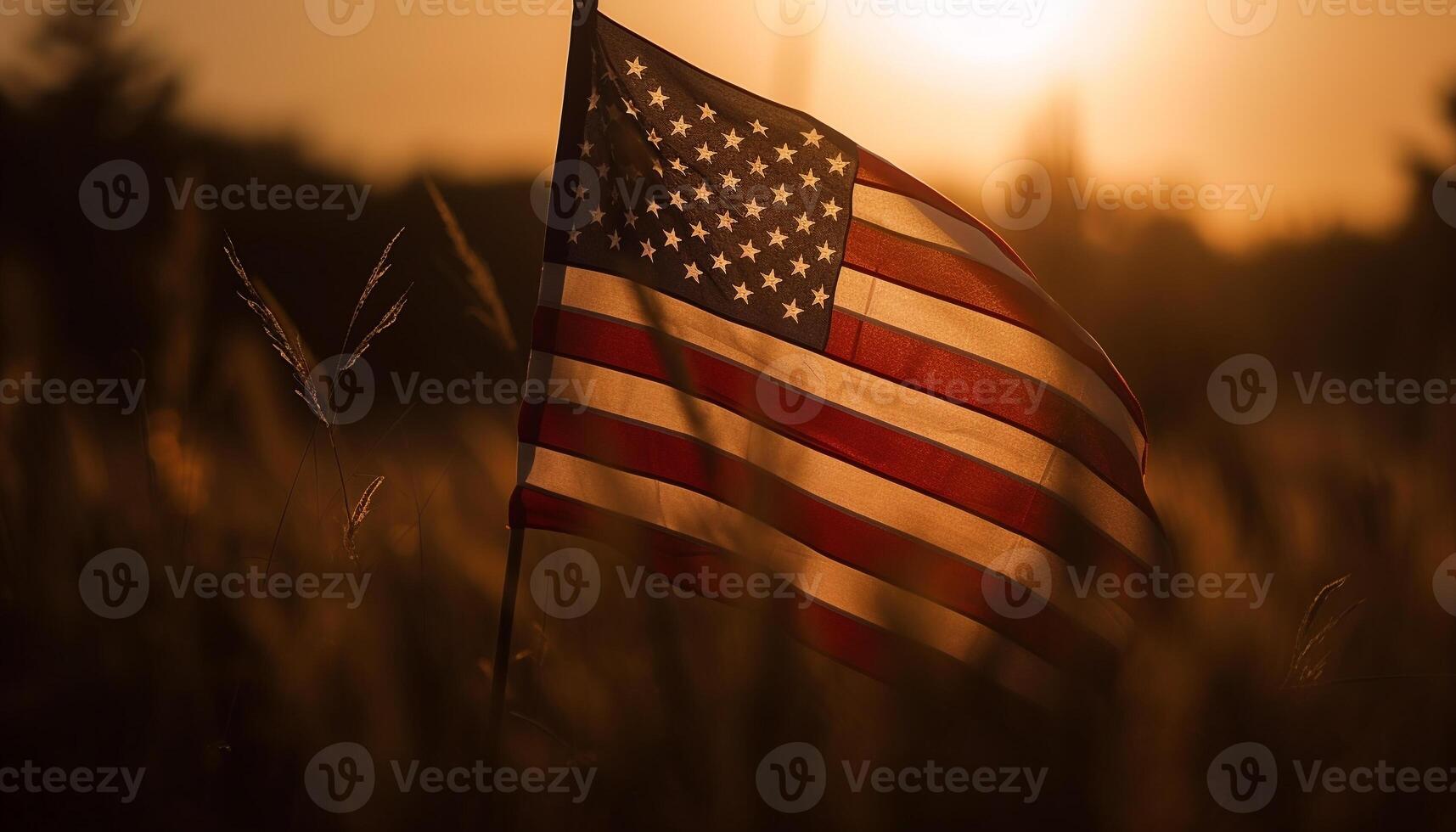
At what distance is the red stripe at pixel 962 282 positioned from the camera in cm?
326

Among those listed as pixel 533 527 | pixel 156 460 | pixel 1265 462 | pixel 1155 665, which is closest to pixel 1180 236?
pixel 1265 462

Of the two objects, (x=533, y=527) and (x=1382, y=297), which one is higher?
(x=1382, y=297)

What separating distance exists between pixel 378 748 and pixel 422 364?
3284mm

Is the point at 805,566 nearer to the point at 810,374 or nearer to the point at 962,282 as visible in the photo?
the point at 810,374

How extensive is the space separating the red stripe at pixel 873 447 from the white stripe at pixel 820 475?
3 centimetres

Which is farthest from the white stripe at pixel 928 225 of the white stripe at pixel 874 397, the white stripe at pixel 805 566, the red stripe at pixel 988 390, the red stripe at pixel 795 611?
the red stripe at pixel 795 611

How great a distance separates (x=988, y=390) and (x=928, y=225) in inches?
20.9

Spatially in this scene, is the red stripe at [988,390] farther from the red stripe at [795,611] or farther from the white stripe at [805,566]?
the red stripe at [795,611]

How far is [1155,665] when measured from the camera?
9.98 feet

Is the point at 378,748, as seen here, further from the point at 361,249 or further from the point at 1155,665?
the point at 361,249

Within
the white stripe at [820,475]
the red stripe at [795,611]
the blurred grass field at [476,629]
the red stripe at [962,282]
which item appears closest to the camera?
the blurred grass field at [476,629]

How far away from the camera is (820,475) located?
3289mm

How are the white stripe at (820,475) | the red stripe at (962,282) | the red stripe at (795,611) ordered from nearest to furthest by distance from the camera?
the red stripe at (795,611)
the white stripe at (820,475)
the red stripe at (962,282)

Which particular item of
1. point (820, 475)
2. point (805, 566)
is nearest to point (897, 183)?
point (820, 475)
